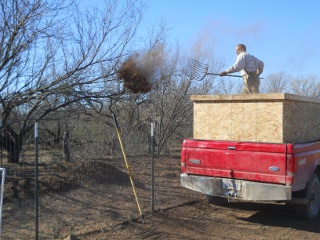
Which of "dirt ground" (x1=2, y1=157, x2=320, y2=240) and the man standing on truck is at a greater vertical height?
the man standing on truck

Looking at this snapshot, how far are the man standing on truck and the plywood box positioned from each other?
1.05m

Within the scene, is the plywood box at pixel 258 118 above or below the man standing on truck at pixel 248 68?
below

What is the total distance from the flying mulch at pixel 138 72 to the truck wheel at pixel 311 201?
4.16m

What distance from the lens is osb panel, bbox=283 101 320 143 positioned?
6797 millimetres

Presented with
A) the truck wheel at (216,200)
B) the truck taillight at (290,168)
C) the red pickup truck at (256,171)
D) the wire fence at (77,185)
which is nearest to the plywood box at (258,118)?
the red pickup truck at (256,171)

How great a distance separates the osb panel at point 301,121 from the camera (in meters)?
6.80

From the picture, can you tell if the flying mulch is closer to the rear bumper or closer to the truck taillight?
the rear bumper

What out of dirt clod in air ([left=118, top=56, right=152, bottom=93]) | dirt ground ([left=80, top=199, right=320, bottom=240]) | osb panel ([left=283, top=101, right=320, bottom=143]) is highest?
dirt clod in air ([left=118, top=56, right=152, bottom=93])

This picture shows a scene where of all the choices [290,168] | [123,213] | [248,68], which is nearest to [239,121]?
[290,168]

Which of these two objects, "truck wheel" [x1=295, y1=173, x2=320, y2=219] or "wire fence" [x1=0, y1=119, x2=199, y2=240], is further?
"truck wheel" [x1=295, y1=173, x2=320, y2=219]

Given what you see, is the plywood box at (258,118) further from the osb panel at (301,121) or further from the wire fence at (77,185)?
the wire fence at (77,185)

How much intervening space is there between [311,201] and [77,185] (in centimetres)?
465

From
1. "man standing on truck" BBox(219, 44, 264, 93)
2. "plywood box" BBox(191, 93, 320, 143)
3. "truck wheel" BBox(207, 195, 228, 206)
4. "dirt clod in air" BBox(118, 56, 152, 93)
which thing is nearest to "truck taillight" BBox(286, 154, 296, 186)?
"plywood box" BBox(191, 93, 320, 143)

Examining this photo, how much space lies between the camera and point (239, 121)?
23.7 feet
